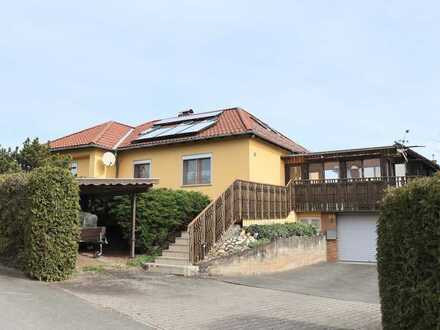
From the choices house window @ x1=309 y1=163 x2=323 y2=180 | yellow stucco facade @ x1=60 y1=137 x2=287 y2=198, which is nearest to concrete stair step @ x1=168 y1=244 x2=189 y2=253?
yellow stucco facade @ x1=60 y1=137 x2=287 y2=198

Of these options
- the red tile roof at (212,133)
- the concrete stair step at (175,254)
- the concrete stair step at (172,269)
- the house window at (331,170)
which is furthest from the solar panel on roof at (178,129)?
the concrete stair step at (172,269)

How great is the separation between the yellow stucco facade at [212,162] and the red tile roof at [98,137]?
0.48 m

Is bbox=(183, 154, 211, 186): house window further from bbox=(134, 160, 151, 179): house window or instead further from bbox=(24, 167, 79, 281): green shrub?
bbox=(24, 167, 79, 281): green shrub

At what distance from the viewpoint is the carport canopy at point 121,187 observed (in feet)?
45.7

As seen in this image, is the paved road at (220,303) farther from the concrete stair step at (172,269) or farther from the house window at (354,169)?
the house window at (354,169)

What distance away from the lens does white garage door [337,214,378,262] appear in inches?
806

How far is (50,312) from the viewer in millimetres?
7484

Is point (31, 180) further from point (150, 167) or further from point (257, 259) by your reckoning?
point (150, 167)

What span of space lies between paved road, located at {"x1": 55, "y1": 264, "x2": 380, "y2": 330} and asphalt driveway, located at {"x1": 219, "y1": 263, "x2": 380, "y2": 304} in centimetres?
7

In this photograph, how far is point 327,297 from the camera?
11.0 meters

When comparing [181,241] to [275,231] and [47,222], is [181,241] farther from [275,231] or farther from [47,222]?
[47,222]

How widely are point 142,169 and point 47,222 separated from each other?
1108 cm

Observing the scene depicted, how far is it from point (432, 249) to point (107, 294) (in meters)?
7.04

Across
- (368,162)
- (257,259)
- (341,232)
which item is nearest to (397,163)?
(368,162)
